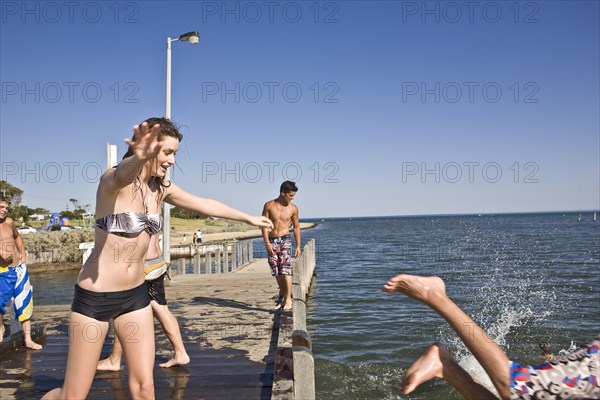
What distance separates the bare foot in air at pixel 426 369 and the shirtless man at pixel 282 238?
4.96m

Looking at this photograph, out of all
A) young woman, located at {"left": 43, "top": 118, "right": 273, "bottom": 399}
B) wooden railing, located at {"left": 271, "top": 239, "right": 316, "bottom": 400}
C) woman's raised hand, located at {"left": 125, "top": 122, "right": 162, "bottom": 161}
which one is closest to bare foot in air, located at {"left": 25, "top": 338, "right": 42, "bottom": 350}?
wooden railing, located at {"left": 271, "top": 239, "right": 316, "bottom": 400}

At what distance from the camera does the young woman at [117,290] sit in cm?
281

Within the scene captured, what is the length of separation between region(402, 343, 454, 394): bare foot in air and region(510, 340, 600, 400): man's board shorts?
426 mm

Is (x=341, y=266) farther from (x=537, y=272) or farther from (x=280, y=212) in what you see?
(x=280, y=212)

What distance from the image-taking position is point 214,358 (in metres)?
5.38

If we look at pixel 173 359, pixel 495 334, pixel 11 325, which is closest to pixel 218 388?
pixel 173 359

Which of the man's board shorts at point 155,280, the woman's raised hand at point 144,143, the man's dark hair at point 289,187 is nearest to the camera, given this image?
the woman's raised hand at point 144,143

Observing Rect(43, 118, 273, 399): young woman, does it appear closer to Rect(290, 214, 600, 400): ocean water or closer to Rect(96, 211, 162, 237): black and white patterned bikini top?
Rect(96, 211, 162, 237): black and white patterned bikini top

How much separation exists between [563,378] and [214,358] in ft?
12.1

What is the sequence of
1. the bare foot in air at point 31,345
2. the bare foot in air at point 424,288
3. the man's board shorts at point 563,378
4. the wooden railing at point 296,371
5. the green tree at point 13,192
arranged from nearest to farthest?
the man's board shorts at point 563,378 < the bare foot in air at point 424,288 < the wooden railing at point 296,371 < the bare foot in air at point 31,345 < the green tree at point 13,192

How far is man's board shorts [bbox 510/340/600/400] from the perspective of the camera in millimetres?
2613

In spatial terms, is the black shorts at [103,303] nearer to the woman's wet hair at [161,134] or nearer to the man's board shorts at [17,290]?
the woman's wet hair at [161,134]

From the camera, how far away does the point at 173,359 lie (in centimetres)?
504

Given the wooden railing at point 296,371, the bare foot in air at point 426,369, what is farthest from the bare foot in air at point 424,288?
the wooden railing at point 296,371
